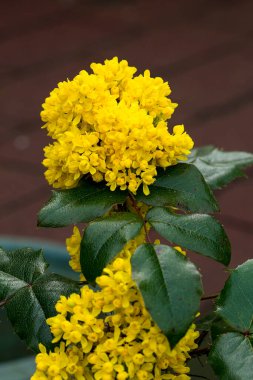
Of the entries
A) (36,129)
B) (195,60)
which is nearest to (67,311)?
(36,129)

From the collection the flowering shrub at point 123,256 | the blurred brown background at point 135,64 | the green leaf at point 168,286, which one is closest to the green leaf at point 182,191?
the flowering shrub at point 123,256

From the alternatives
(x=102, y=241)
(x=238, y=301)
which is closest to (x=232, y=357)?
(x=238, y=301)

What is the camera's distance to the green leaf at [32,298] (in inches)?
39.4

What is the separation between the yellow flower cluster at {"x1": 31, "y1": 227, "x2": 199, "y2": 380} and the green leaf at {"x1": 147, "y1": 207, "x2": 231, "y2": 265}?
2.6 inches

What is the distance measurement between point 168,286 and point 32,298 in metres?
0.23

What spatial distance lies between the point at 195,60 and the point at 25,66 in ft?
3.45

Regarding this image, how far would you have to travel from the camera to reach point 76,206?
3.22 ft

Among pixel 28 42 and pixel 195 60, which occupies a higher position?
pixel 28 42

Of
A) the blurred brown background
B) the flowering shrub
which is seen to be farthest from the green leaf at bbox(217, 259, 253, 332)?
the blurred brown background

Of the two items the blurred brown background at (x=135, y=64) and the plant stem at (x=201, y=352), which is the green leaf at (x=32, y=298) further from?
the blurred brown background at (x=135, y=64)

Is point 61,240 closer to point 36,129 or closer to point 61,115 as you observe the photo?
point 36,129

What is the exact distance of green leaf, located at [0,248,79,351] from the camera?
3.28 ft

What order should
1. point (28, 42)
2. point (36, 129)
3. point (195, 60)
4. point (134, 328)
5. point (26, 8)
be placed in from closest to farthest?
point (134, 328) → point (36, 129) → point (195, 60) → point (28, 42) → point (26, 8)

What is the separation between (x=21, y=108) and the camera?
459 cm
